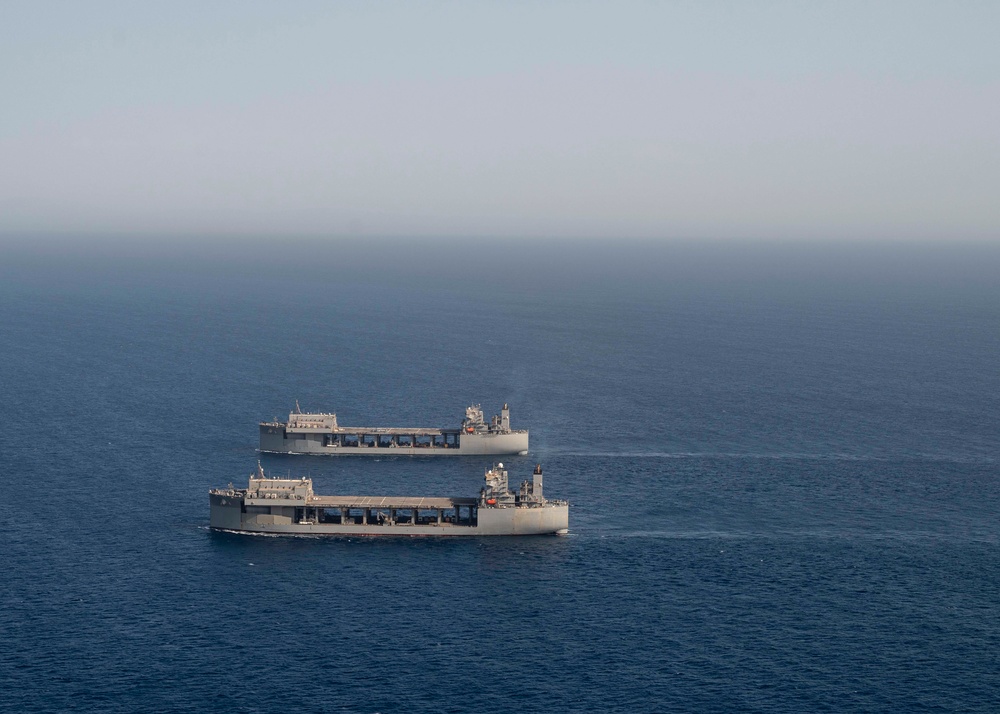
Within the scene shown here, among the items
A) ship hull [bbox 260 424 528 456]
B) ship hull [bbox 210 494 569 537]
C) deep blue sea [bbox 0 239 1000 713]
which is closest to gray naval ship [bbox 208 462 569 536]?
ship hull [bbox 210 494 569 537]

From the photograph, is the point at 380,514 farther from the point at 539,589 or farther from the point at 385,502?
the point at 539,589

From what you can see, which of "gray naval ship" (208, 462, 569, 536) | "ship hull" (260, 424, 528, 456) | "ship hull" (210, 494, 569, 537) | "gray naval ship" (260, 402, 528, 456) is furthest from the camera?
"gray naval ship" (260, 402, 528, 456)

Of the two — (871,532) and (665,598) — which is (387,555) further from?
(871,532)

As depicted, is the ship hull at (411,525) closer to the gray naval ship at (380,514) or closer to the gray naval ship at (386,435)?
the gray naval ship at (380,514)

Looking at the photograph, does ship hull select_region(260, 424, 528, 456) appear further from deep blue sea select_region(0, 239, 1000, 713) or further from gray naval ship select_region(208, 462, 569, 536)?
gray naval ship select_region(208, 462, 569, 536)

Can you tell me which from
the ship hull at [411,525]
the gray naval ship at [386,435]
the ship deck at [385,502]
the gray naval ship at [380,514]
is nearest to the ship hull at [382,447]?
the gray naval ship at [386,435]

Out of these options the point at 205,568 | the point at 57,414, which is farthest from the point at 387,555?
the point at 57,414
